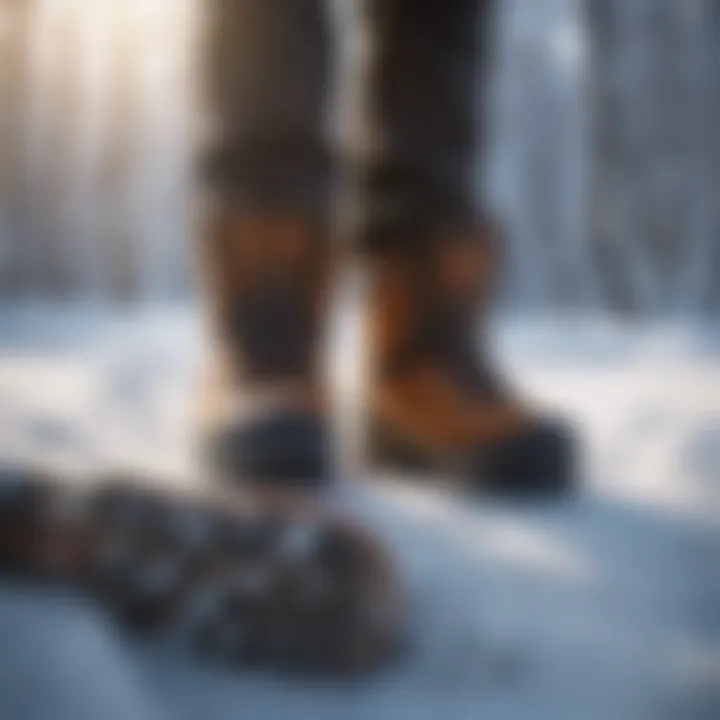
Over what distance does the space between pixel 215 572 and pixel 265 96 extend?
17 centimetres

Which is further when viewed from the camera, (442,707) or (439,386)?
(439,386)

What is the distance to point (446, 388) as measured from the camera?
1.33 feet

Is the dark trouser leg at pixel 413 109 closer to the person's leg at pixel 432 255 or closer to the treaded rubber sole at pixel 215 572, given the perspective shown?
the person's leg at pixel 432 255

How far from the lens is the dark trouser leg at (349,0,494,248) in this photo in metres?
0.37

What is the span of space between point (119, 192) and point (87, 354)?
75 mm

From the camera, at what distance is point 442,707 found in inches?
11.4

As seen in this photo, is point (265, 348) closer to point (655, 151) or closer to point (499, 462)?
point (499, 462)

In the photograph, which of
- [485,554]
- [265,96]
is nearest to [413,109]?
[265,96]

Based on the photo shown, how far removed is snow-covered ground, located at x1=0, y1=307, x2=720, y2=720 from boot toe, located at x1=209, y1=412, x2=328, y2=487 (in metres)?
0.01

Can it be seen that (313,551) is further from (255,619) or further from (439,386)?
(439,386)

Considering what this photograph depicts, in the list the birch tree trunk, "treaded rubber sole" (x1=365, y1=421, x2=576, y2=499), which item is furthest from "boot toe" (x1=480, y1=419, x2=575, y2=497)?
the birch tree trunk

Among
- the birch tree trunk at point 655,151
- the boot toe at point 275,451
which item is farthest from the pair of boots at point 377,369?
the birch tree trunk at point 655,151

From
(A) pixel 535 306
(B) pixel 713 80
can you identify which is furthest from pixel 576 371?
(B) pixel 713 80

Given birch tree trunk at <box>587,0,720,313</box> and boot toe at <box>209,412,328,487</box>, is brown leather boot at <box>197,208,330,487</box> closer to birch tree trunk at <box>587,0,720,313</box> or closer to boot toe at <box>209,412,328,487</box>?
boot toe at <box>209,412,328,487</box>
